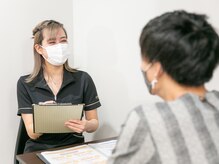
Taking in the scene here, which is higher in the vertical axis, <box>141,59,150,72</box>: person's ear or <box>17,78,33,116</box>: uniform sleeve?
Answer: <box>141,59,150,72</box>: person's ear

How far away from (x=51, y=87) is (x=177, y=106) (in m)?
1.10

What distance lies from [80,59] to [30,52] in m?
0.39

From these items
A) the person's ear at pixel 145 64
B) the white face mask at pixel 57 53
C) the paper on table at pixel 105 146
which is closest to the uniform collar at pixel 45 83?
the white face mask at pixel 57 53

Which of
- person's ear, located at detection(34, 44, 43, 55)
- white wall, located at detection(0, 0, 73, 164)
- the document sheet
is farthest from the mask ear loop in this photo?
white wall, located at detection(0, 0, 73, 164)

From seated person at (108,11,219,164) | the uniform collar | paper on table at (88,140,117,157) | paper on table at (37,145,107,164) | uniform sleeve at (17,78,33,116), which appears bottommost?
paper on table at (88,140,117,157)

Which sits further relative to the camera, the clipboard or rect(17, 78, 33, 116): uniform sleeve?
rect(17, 78, 33, 116): uniform sleeve

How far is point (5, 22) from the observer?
1903 millimetres

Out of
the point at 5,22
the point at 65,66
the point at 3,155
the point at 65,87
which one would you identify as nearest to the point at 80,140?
the point at 65,87

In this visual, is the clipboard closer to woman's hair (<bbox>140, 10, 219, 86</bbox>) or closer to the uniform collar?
the uniform collar

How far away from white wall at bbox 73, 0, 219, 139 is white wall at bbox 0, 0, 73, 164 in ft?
Result: 1.01

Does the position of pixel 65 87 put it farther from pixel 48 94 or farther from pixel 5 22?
pixel 5 22

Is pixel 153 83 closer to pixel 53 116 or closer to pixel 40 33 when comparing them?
pixel 53 116

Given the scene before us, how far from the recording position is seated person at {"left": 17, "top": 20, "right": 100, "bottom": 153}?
1699 mm

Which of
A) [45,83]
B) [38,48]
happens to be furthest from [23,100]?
[38,48]
